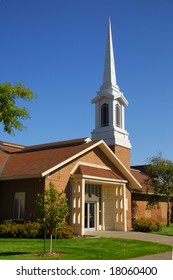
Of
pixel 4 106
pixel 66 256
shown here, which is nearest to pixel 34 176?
pixel 4 106

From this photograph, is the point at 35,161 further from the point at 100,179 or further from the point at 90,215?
the point at 90,215

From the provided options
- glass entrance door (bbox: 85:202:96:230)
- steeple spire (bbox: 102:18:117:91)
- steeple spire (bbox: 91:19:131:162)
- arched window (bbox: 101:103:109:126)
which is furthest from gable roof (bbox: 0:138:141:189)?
steeple spire (bbox: 102:18:117:91)

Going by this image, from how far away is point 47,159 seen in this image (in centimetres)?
2528

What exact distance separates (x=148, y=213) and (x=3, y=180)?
17.7 m

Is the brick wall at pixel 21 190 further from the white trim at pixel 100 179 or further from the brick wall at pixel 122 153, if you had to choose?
the brick wall at pixel 122 153

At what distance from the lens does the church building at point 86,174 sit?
23.4 m

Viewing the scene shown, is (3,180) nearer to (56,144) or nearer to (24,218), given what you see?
(24,218)

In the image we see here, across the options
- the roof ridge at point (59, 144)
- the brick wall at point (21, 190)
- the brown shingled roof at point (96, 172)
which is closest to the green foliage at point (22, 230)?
the brick wall at point (21, 190)

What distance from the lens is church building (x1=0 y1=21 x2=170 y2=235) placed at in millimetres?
23406

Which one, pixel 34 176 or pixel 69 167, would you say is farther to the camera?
pixel 69 167

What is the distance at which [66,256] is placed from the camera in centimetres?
1328

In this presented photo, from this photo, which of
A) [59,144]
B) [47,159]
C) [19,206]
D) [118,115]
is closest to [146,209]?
[118,115]

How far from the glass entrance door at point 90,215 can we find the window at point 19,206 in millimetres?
4740

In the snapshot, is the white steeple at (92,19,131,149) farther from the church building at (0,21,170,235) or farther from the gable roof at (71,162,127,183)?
the gable roof at (71,162,127,183)
